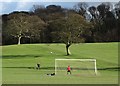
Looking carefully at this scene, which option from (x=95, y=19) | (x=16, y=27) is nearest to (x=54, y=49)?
(x=16, y=27)

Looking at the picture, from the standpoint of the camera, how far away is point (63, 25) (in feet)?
247

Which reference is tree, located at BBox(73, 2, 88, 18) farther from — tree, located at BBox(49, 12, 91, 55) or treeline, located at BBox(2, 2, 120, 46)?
tree, located at BBox(49, 12, 91, 55)

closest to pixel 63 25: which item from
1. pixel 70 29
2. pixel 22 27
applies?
pixel 70 29

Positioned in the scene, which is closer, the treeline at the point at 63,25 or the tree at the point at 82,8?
the treeline at the point at 63,25

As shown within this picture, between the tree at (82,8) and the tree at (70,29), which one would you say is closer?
the tree at (70,29)

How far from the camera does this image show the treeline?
247ft

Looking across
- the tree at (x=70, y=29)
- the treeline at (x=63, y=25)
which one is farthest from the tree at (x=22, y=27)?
the tree at (x=70, y=29)

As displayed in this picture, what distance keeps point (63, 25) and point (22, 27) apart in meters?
27.1

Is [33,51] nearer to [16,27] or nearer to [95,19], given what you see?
[16,27]

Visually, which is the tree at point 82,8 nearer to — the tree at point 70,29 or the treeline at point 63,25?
the treeline at point 63,25

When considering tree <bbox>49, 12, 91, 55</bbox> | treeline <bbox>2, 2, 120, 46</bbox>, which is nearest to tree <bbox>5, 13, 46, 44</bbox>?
treeline <bbox>2, 2, 120, 46</bbox>

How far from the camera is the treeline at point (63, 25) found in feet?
247

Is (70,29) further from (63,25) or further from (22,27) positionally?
(22,27)

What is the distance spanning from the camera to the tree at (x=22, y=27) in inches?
3883
